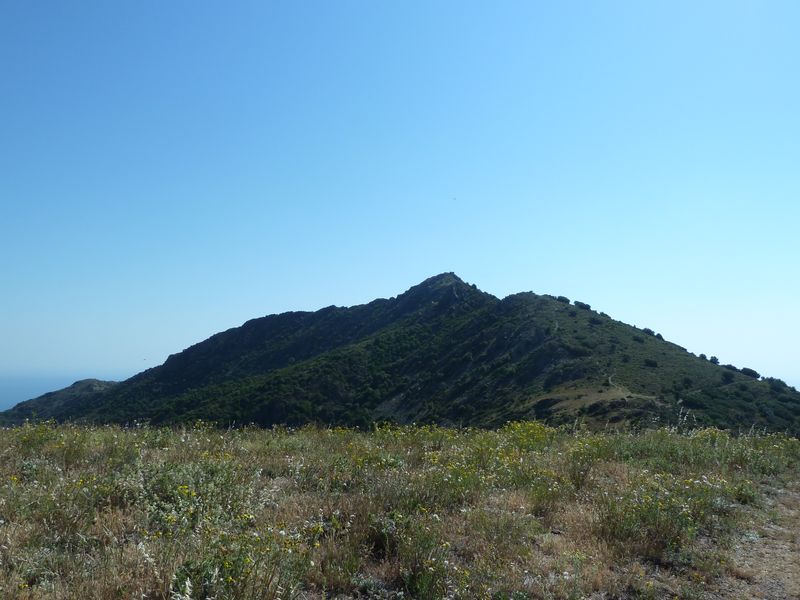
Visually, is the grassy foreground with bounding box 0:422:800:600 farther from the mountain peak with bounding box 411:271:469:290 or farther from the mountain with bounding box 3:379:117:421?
the mountain peak with bounding box 411:271:469:290

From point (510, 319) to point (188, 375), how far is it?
61178 mm

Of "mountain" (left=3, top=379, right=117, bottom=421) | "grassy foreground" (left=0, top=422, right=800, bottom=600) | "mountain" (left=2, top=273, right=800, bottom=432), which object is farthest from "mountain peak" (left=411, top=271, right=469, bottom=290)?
"grassy foreground" (left=0, top=422, right=800, bottom=600)

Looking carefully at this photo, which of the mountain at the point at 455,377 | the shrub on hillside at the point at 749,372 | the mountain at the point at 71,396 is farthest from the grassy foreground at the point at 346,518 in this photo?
the mountain at the point at 71,396

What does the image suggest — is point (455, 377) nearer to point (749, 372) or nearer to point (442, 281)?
point (749, 372)

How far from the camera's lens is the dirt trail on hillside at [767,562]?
4.73 m

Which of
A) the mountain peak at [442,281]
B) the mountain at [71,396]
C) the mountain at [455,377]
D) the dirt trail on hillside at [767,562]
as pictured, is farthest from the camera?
the mountain peak at [442,281]

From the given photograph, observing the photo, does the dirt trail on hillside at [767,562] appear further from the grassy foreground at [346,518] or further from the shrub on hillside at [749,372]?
the shrub on hillside at [749,372]

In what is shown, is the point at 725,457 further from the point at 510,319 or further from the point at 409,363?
the point at 409,363

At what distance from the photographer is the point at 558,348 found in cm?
5166

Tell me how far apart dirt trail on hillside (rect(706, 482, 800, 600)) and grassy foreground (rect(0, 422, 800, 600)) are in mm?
133

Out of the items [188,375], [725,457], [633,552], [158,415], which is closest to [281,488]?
[633,552]

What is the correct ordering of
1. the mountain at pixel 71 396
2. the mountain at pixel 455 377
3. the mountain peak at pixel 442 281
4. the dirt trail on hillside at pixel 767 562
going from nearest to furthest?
the dirt trail on hillside at pixel 767 562 < the mountain at pixel 455 377 < the mountain at pixel 71 396 < the mountain peak at pixel 442 281

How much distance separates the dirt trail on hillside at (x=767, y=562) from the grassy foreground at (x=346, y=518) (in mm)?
133

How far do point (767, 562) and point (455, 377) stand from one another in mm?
58808
